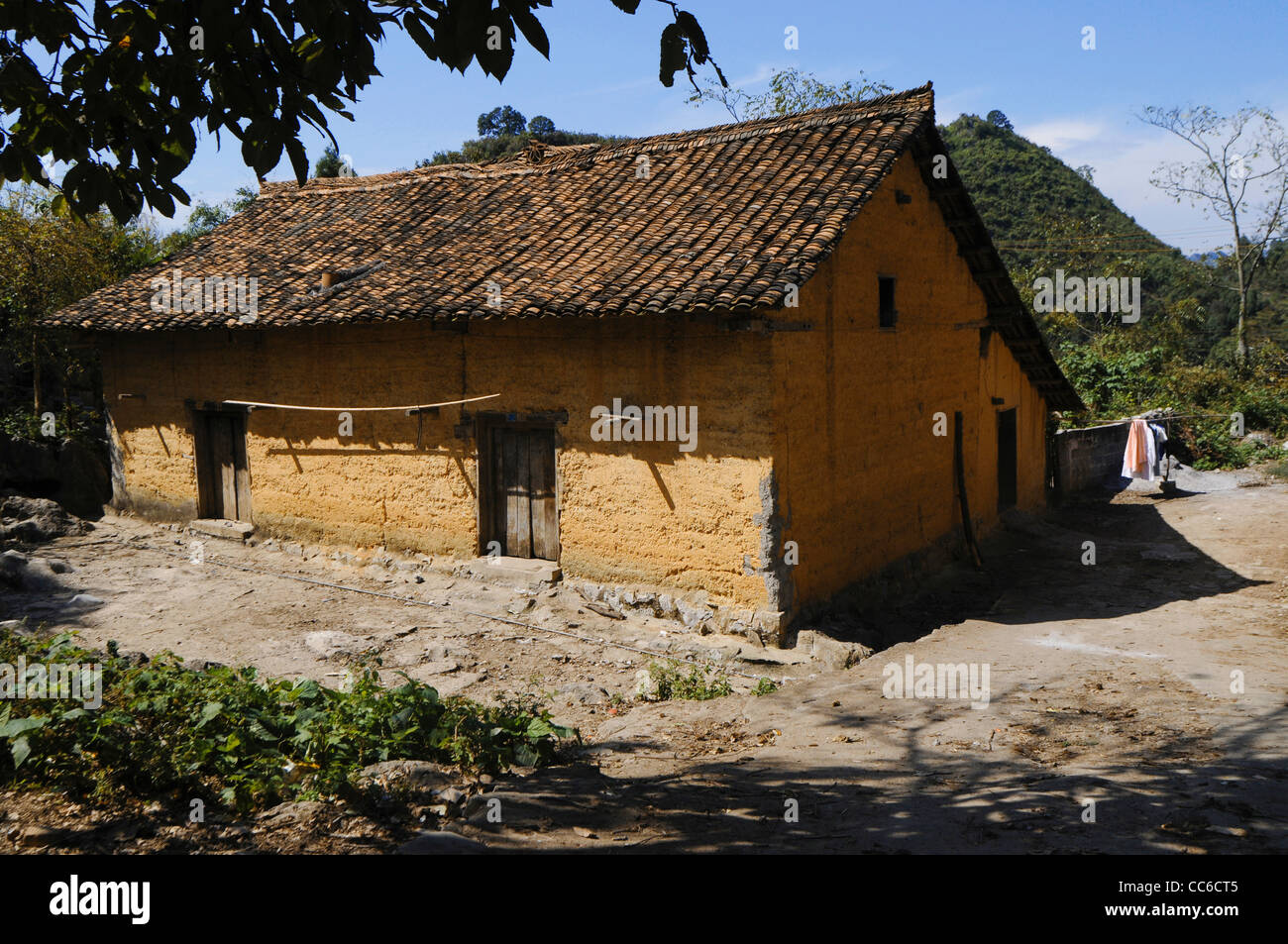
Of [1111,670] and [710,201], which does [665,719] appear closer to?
[1111,670]

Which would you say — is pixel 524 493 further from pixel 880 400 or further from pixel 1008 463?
pixel 1008 463

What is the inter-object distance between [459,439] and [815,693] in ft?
17.7

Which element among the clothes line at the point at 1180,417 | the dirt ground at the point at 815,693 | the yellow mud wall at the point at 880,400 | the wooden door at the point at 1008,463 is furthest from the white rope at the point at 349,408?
the clothes line at the point at 1180,417

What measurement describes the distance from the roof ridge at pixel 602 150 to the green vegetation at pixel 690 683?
7.18 m

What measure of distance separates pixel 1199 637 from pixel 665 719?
5.72 meters

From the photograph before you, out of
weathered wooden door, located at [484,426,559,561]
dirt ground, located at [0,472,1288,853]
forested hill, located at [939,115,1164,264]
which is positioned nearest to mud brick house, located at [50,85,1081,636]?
weathered wooden door, located at [484,426,559,561]

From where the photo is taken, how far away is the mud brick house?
9508 millimetres

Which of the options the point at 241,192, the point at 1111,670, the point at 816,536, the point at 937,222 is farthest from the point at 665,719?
the point at 241,192

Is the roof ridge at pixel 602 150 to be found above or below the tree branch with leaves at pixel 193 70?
above

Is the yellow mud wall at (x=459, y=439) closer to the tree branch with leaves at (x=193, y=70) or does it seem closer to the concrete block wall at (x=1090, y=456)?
the tree branch with leaves at (x=193, y=70)

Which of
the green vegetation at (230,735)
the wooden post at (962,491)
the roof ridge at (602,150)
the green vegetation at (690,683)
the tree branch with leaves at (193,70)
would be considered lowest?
the green vegetation at (690,683)

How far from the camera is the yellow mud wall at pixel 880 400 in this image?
381 inches

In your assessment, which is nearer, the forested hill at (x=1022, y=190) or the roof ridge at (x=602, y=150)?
the roof ridge at (x=602, y=150)

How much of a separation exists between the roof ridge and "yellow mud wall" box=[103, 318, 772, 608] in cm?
259
